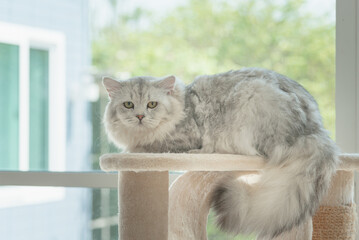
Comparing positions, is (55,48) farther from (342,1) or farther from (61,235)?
(342,1)

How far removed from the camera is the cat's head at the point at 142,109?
1.62 m

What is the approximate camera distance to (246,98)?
5.15 ft

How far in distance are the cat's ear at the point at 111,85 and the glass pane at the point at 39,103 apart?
86cm

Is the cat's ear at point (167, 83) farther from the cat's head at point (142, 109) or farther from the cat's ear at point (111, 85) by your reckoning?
the cat's ear at point (111, 85)

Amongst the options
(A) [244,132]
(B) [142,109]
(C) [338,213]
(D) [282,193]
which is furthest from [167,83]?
(C) [338,213]

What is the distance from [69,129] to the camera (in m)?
2.36

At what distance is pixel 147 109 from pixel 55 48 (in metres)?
1.05

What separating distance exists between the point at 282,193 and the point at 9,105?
1.71 metres

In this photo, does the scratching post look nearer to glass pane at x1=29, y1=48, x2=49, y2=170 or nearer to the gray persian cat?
the gray persian cat

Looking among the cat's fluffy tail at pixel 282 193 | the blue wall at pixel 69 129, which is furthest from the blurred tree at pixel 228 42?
the cat's fluffy tail at pixel 282 193

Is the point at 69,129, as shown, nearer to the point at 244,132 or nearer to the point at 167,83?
the point at 167,83

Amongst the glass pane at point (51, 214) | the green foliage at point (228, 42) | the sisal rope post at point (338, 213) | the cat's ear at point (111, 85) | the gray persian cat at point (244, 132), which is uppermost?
the green foliage at point (228, 42)

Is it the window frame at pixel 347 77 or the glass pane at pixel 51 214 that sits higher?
the window frame at pixel 347 77

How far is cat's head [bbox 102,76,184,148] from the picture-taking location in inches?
63.7
